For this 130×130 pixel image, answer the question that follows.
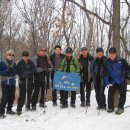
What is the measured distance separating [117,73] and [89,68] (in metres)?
1.08

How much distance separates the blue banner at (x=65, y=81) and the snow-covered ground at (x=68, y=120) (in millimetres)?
719

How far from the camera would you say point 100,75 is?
11.2 metres

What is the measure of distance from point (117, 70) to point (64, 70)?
194cm

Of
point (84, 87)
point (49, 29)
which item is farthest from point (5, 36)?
point (84, 87)

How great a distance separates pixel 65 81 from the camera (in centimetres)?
1196

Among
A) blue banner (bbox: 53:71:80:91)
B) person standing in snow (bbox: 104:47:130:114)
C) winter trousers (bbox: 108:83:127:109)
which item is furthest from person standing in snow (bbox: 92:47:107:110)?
blue banner (bbox: 53:71:80:91)

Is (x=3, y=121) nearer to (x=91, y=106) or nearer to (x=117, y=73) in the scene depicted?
(x=91, y=106)

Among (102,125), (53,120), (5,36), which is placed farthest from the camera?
(5,36)

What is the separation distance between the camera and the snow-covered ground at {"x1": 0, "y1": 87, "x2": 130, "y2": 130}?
9961 mm

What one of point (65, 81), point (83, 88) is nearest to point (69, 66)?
point (65, 81)

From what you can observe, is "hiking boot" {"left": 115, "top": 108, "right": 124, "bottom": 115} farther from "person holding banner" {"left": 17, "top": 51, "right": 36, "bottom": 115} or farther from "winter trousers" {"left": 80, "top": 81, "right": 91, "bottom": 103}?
"person holding banner" {"left": 17, "top": 51, "right": 36, "bottom": 115}

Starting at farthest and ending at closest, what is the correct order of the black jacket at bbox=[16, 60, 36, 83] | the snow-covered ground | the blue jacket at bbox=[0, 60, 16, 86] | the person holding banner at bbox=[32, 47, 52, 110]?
the person holding banner at bbox=[32, 47, 52, 110] < the black jacket at bbox=[16, 60, 36, 83] < the blue jacket at bbox=[0, 60, 16, 86] < the snow-covered ground

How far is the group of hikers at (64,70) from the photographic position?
10.9m

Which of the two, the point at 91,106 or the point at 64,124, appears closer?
the point at 64,124
